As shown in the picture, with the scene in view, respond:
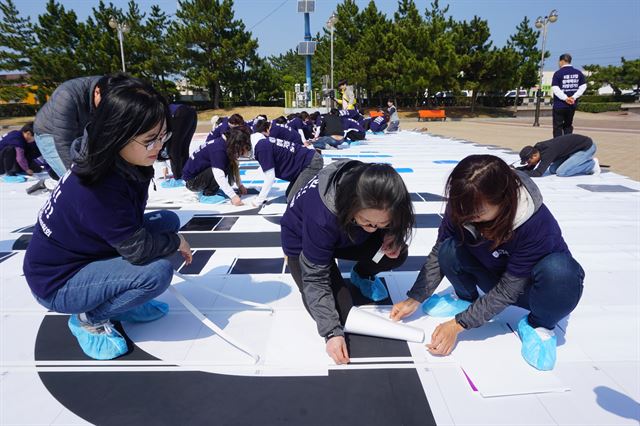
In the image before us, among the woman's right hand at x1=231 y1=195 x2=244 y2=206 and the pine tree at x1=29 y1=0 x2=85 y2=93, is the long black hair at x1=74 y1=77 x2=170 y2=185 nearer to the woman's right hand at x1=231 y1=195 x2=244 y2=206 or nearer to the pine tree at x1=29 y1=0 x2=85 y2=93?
the woman's right hand at x1=231 y1=195 x2=244 y2=206

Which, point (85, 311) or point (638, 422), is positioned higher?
point (85, 311)

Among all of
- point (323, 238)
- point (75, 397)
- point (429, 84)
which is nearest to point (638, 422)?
point (323, 238)

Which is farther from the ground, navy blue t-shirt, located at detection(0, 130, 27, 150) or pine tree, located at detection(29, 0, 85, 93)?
pine tree, located at detection(29, 0, 85, 93)

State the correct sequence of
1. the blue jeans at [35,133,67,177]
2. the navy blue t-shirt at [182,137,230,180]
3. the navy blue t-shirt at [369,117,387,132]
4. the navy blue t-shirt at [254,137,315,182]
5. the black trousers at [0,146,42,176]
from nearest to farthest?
the blue jeans at [35,133,67,177] → the navy blue t-shirt at [254,137,315,182] → the navy blue t-shirt at [182,137,230,180] → the black trousers at [0,146,42,176] → the navy blue t-shirt at [369,117,387,132]

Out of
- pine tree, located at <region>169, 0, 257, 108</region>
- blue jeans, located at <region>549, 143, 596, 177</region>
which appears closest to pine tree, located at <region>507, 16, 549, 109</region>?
pine tree, located at <region>169, 0, 257, 108</region>

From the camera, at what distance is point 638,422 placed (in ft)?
4.16

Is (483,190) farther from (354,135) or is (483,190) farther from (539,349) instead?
(354,135)

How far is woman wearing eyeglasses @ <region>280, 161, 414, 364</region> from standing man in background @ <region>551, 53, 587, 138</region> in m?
5.42

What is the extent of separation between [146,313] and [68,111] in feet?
5.14

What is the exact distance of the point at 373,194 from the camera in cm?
129

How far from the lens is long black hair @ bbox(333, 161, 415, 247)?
1.29 metres

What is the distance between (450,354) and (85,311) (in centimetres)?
137

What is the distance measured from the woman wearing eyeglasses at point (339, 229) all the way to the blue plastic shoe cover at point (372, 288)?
170 mm

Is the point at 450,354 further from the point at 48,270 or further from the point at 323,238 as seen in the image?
the point at 48,270
